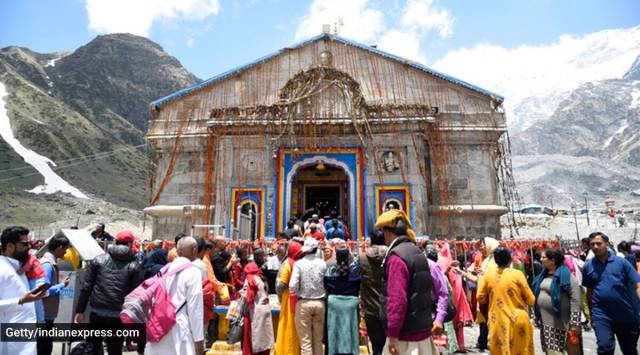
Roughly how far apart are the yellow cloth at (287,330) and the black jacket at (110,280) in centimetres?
191

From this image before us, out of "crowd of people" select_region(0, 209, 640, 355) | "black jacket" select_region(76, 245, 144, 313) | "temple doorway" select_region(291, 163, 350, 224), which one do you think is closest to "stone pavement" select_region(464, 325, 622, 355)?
"crowd of people" select_region(0, 209, 640, 355)

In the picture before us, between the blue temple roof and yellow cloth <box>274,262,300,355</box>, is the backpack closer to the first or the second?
yellow cloth <box>274,262,300,355</box>

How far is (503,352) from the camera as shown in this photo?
4879 mm

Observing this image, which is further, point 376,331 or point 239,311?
point 239,311

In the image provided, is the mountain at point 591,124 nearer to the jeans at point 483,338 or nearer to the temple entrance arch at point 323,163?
the temple entrance arch at point 323,163

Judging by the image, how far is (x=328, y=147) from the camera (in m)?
16.5

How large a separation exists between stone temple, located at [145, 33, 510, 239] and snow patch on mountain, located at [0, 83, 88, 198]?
30823 millimetres

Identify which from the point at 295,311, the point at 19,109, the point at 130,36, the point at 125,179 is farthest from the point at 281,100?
the point at 130,36

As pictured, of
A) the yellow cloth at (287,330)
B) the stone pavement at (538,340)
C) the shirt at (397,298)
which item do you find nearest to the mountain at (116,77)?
the stone pavement at (538,340)

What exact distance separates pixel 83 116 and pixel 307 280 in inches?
3021

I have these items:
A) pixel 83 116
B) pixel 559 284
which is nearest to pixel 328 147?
pixel 559 284

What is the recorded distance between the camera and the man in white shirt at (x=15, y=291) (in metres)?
3.91

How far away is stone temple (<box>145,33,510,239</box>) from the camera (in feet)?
53.0

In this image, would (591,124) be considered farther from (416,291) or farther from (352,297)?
(416,291)
